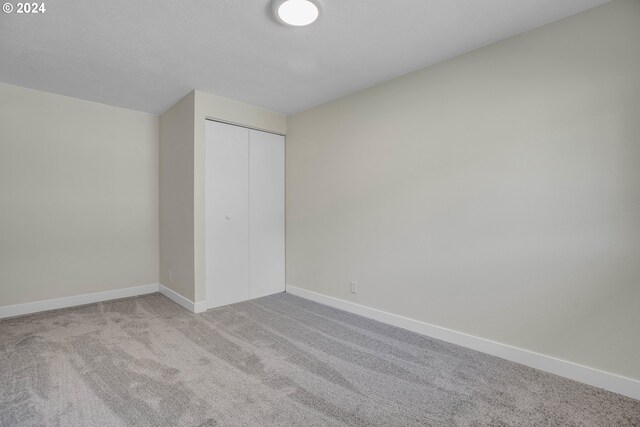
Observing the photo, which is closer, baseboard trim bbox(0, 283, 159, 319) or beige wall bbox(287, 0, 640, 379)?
beige wall bbox(287, 0, 640, 379)

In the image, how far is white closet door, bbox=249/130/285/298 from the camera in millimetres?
3689

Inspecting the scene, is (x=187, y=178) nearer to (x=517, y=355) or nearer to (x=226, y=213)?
(x=226, y=213)

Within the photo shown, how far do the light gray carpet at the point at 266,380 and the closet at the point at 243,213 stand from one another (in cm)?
71

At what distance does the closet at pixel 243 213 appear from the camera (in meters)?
3.34

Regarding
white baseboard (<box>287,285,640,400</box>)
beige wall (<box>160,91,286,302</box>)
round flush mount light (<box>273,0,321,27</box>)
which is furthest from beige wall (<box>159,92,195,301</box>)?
white baseboard (<box>287,285,640,400</box>)

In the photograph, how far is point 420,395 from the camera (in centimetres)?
181

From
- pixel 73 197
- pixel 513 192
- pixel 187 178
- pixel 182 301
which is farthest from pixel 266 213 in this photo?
pixel 513 192

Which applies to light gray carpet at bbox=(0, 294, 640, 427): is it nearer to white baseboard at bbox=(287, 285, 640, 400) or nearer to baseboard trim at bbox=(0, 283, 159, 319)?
white baseboard at bbox=(287, 285, 640, 400)

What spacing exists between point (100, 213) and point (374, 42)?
3.61 metres

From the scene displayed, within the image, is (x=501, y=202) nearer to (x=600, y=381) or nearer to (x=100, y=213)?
(x=600, y=381)

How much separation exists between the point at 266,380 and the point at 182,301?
74.6 inches

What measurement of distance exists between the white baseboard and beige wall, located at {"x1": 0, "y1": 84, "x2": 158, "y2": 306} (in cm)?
295

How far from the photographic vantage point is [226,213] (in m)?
3.45

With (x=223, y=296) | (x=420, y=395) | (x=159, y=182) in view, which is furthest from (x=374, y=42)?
(x=159, y=182)
